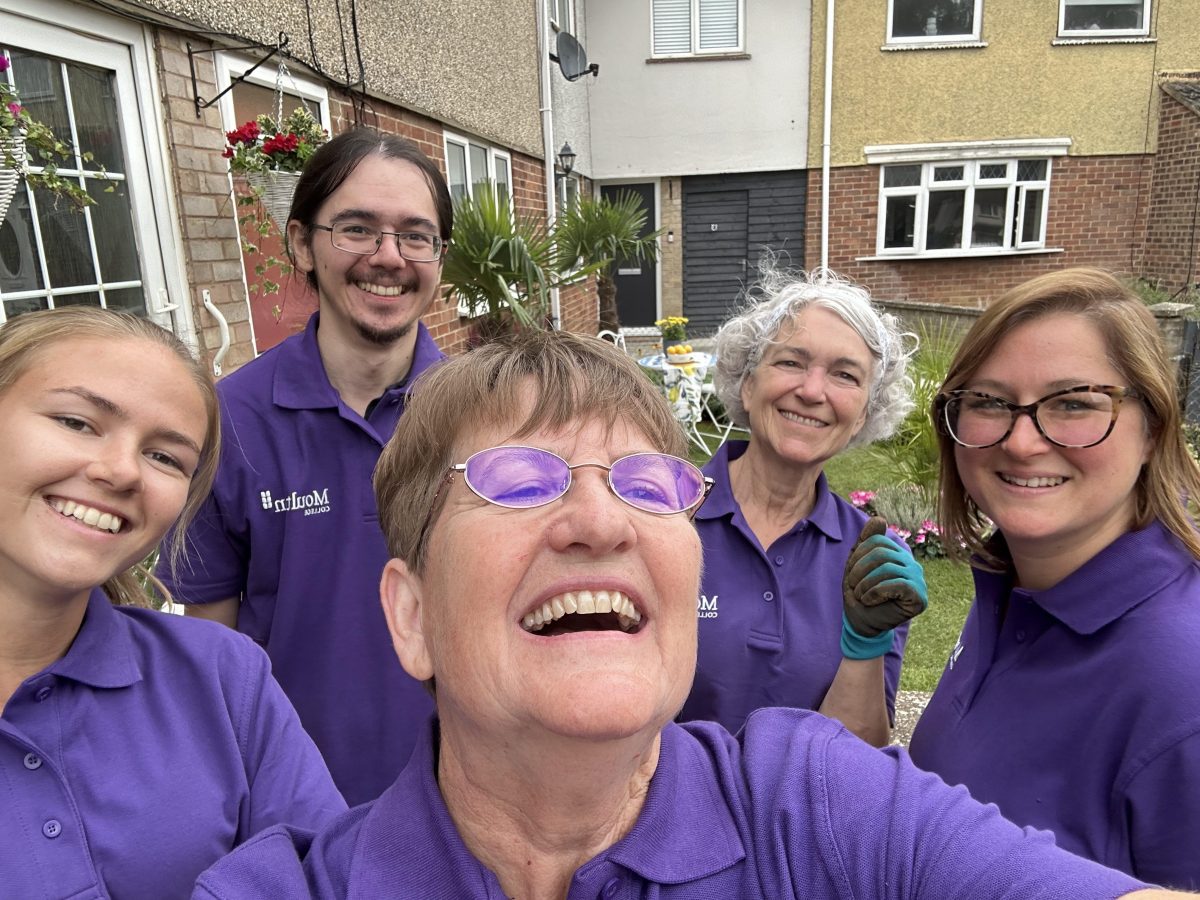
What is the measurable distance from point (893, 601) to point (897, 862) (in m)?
0.76

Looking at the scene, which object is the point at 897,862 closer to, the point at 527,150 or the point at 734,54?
the point at 527,150

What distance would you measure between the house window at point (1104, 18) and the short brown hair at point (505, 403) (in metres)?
14.8

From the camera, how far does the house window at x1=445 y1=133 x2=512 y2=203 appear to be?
22.2 ft

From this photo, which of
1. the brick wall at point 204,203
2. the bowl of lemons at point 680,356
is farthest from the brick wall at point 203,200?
the bowl of lemons at point 680,356

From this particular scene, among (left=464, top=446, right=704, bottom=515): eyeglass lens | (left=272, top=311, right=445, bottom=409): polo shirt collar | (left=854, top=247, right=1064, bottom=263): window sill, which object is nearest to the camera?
(left=464, top=446, right=704, bottom=515): eyeglass lens

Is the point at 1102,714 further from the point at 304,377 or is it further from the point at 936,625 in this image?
the point at 936,625

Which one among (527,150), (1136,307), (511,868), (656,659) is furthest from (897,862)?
(527,150)

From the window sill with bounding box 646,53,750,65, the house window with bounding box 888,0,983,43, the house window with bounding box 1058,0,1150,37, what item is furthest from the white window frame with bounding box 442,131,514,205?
the house window with bounding box 1058,0,1150,37

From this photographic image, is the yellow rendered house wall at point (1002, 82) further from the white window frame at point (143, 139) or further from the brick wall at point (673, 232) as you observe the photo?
the white window frame at point (143, 139)

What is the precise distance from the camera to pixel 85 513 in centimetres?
118

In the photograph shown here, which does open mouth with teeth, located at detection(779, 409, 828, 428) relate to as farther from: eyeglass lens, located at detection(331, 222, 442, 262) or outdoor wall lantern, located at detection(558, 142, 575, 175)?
outdoor wall lantern, located at detection(558, 142, 575, 175)

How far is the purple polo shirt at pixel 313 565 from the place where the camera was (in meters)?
1.86

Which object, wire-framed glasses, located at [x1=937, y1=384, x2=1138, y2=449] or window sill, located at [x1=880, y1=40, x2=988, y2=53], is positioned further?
window sill, located at [x1=880, y1=40, x2=988, y2=53]

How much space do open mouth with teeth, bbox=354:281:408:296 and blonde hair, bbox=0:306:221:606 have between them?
614 millimetres
